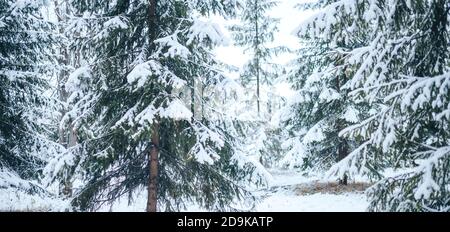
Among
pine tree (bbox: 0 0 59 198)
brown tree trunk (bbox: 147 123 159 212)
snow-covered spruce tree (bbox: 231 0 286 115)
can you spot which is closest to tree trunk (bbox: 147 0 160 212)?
brown tree trunk (bbox: 147 123 159 212)

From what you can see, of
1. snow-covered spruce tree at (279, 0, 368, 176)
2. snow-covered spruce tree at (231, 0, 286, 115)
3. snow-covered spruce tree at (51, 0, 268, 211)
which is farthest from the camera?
snow-covered spruce tree at (231, 0, 286, 115)

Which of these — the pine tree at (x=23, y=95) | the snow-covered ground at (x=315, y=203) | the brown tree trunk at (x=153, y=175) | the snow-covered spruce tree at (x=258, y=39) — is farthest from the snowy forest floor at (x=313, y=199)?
the snow-covered spruce tree at (x=258, y=39)

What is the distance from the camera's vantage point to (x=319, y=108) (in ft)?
54.9

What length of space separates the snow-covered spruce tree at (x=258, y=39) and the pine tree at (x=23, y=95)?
1348 cm

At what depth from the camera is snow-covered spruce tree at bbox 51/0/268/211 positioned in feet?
26.0

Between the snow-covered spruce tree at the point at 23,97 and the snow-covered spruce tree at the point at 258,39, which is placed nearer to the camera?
the snow-covered spruce tree at the point at 23,97

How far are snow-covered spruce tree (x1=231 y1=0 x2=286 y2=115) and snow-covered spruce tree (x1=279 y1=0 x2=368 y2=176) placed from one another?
215 inches

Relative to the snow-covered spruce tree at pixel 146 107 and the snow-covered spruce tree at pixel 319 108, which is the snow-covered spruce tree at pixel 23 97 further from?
the snow-covered spruce tree at pixel 319 108

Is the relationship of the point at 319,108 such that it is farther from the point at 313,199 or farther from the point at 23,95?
the point at 23,95

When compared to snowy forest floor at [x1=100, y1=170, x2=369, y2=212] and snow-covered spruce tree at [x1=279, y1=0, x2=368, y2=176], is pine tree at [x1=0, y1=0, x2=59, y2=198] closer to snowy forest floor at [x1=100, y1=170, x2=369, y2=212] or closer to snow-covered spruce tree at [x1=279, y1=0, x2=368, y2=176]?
snowy forest floor at [x1=100, y1=170, x2=369, y2=212]

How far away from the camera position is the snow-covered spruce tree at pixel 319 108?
15.7m

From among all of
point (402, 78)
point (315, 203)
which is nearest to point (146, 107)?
point (402, 78)
